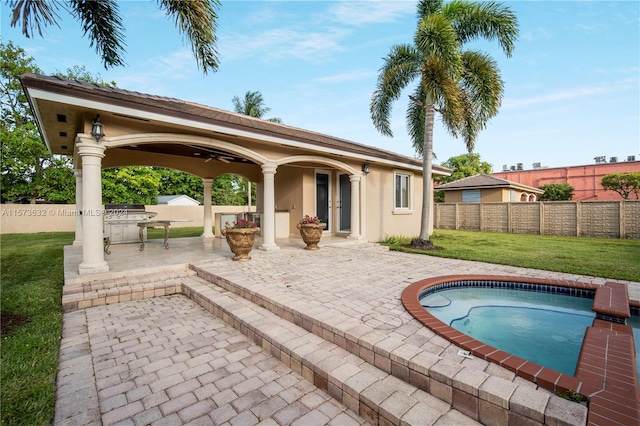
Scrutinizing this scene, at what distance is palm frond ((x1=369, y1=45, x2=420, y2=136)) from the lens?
1064cm

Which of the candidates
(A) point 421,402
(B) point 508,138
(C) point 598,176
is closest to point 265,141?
(A) point 421,402

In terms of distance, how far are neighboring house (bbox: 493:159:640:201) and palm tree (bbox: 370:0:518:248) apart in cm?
3143

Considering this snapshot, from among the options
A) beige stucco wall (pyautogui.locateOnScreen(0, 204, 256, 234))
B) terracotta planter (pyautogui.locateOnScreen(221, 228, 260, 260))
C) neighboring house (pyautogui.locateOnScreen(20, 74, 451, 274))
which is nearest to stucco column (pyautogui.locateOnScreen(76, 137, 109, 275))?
neighboring house (pyautogui.locateOnScreen(20, 74, 451, 274))

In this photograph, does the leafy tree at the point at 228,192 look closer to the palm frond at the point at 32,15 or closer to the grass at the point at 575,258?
the grass at the point at 575,258

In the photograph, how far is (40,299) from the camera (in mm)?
4988

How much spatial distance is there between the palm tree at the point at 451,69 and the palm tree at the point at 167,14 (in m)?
6.38

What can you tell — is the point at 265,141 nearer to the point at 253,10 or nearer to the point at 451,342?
the point at 253,10

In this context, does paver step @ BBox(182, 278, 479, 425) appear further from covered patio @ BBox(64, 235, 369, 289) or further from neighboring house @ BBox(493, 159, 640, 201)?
neighboring house @ BBox(493, 159, 640, 201)

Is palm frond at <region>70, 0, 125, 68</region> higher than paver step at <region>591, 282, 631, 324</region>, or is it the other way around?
palm frond at <region>70, 0, 125, 68</region>

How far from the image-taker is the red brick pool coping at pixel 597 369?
6.02 feet

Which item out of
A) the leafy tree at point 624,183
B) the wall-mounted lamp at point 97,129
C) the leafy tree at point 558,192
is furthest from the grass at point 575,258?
the leafy tree at point 558,192

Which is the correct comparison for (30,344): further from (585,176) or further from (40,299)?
(585,176)

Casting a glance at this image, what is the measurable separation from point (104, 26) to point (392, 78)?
8696 millimetres

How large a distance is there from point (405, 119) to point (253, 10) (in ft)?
23.3
